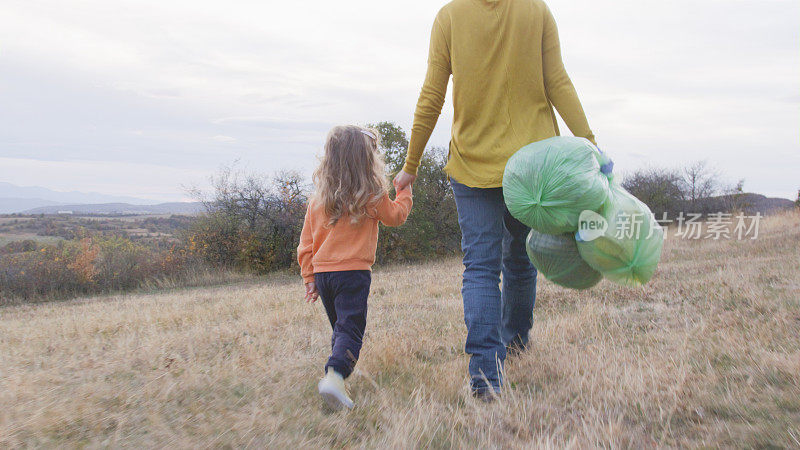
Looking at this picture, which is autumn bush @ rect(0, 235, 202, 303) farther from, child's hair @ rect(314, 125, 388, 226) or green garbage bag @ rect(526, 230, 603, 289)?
green garbage bag @ rect(526, 230, 603, 289)

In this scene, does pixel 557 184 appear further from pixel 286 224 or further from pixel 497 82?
pixel 286 224

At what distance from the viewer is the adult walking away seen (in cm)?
262

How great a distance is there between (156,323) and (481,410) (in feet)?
13.4

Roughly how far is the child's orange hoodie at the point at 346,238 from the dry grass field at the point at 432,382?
0.64 m

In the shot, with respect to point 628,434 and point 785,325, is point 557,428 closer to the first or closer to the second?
point 628,434

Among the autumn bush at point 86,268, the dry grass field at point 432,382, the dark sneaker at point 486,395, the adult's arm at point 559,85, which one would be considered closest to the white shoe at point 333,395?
the dry grass field at point 432,382

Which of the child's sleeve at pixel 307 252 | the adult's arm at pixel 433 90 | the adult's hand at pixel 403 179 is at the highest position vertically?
the adult's arm at pixel 433 90

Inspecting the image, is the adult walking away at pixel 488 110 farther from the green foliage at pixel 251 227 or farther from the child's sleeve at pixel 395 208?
the green foliage at pixel 251 227

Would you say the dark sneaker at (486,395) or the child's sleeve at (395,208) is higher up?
the child's sleeve at (395,208)

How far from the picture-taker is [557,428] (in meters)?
2.16

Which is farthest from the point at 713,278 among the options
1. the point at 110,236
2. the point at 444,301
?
the point at 110,236

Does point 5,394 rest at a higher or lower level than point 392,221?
lower

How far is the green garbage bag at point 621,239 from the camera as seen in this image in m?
2.27

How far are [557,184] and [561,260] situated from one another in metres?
0.40
